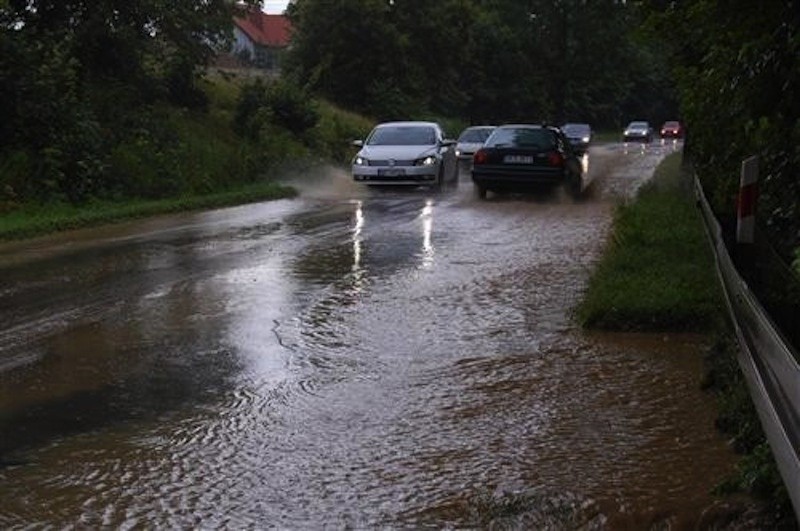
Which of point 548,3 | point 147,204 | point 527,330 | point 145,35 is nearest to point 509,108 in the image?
point 548,3

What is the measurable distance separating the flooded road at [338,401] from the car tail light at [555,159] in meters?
9.04

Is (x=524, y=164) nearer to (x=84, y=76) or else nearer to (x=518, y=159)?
(x=518, y=159)

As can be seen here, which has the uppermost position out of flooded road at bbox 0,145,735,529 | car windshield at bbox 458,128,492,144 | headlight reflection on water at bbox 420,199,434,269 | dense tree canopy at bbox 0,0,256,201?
dense tree canopy at bbox 0,0,256,201

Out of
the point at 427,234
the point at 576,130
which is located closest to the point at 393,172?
A: the point at 427,234

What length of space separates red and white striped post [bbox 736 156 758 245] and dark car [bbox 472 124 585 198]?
536 inches

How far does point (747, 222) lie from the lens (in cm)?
681

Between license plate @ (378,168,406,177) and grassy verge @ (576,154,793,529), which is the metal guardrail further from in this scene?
license plate @ (378,168,406,177)

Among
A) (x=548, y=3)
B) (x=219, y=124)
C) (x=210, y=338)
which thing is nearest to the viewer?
(x=210, y=338)

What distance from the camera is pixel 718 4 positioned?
5.92m

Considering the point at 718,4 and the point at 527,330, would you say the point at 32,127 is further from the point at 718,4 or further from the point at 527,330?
the point at 718,4

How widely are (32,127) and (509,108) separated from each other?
1901 inches

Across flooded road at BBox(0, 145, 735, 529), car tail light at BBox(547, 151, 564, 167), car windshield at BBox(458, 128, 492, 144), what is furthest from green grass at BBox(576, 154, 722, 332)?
car windshield at BBox(458, 128, 492, 144)

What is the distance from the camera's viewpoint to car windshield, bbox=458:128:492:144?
1348 inches

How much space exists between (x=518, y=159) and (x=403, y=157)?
2.83m
